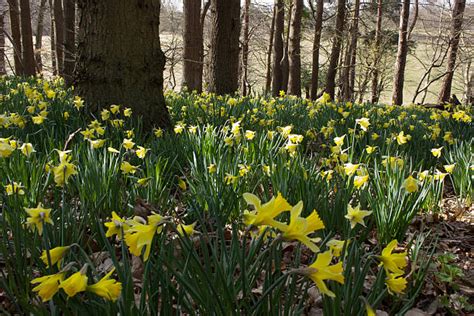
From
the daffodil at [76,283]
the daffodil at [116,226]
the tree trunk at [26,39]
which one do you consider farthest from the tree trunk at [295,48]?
the daffodil at [76,283]

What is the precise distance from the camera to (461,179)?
8.67 ft

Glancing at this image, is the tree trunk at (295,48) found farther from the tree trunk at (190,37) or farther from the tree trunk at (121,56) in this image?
the tree trunk at (121,56)

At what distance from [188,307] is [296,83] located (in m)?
11.0

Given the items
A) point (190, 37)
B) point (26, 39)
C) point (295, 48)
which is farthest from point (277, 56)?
point (26, 39)

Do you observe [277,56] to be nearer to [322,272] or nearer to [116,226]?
[116,226]

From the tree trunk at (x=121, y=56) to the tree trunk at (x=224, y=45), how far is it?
139 inches

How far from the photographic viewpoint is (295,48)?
1098cm

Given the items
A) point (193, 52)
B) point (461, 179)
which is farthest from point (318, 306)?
point (193, 52)

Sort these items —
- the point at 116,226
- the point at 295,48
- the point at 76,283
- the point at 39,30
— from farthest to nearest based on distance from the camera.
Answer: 1. the point at 39,30
2. the point at 295,48
3. the point at 116,226
4. the point at 76,283

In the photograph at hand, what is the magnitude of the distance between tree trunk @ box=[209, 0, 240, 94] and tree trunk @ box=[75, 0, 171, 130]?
353 centimetres

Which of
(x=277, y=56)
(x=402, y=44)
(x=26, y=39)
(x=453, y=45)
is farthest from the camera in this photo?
(x=277, y=56)

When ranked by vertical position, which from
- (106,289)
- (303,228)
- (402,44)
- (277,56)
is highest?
(402,44)

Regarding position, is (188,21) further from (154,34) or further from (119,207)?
(119,207)

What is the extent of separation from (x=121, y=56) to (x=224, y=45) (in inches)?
150
